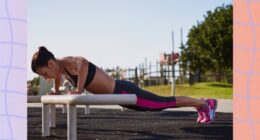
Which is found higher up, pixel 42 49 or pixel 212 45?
pixel 212 45

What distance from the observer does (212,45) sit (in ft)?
117

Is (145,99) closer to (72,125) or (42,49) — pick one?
(72,125)

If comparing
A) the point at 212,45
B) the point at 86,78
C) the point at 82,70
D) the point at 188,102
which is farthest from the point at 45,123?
the point at 212,45


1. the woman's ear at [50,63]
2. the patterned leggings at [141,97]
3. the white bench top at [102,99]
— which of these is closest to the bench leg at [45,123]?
the patterned leggings at [141,97]

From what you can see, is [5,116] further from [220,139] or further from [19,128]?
[220,139]

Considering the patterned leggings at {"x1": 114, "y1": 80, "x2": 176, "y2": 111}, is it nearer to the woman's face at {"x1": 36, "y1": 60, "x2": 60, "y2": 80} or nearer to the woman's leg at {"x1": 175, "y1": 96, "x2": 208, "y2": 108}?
the woman's leg at {"x1": 175, "y1": 96, "x2": 208, "y2": 108}

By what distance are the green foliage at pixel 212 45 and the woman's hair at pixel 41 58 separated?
31183 mm

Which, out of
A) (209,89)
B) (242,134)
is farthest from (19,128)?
(209,89)

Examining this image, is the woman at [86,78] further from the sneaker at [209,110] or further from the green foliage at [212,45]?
the green foliage at [212,45]

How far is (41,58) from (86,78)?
0.44 metres

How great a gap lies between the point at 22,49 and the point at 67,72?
287 centimetres

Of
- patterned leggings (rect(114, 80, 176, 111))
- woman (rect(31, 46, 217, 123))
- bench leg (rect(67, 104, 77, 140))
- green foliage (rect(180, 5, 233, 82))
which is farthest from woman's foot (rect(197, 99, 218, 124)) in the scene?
green foliage (rect(180, 5, 233, 82))

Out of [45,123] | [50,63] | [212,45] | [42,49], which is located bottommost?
[45,123]

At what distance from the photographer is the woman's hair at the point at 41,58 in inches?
144
